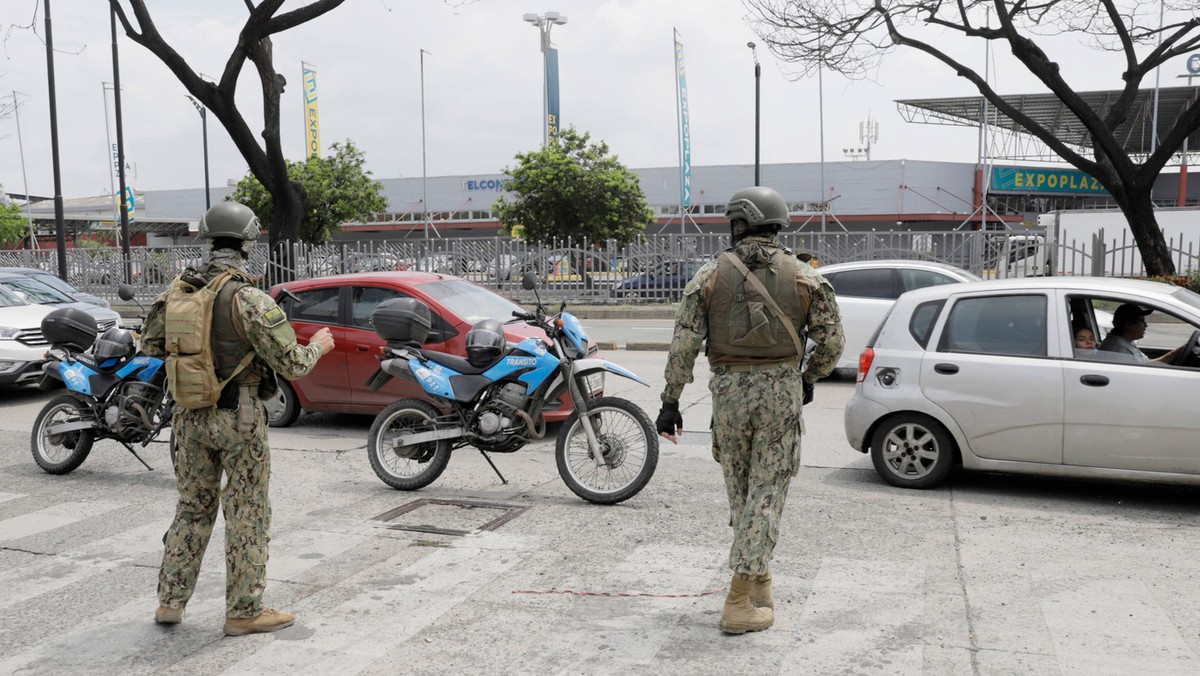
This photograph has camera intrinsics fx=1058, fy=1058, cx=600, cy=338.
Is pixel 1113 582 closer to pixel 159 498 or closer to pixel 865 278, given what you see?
pixel 159 498

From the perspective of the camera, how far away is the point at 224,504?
449 cm

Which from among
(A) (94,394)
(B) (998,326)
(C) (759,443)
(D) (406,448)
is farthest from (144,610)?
(B) (998,326)

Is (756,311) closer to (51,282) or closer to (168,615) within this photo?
(168,615)

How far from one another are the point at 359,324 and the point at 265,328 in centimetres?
519

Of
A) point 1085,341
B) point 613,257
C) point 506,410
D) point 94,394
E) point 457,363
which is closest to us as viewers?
point 1085,341

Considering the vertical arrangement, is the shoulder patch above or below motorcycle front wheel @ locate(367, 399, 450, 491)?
above

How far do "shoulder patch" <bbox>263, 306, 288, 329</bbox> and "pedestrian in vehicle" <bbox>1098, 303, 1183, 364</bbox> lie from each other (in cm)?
514

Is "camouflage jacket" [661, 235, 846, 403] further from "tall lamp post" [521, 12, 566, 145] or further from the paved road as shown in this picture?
"tall lamp post" [521, 12, 566, 145]

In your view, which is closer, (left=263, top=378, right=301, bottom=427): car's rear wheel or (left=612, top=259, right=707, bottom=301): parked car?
(left=263, top=378, right=301, bottom=427): car's rear wheel

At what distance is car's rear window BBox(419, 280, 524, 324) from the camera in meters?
9.37

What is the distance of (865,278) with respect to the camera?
12492 mm

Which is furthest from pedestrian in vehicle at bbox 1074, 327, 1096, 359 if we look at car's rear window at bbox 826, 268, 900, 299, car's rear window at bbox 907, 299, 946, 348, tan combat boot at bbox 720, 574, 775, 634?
car's rear window at bbox 826, 268, 900, 299

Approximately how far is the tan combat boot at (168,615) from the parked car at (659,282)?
21379 mm

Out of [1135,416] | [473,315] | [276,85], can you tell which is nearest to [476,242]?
[276,85]
